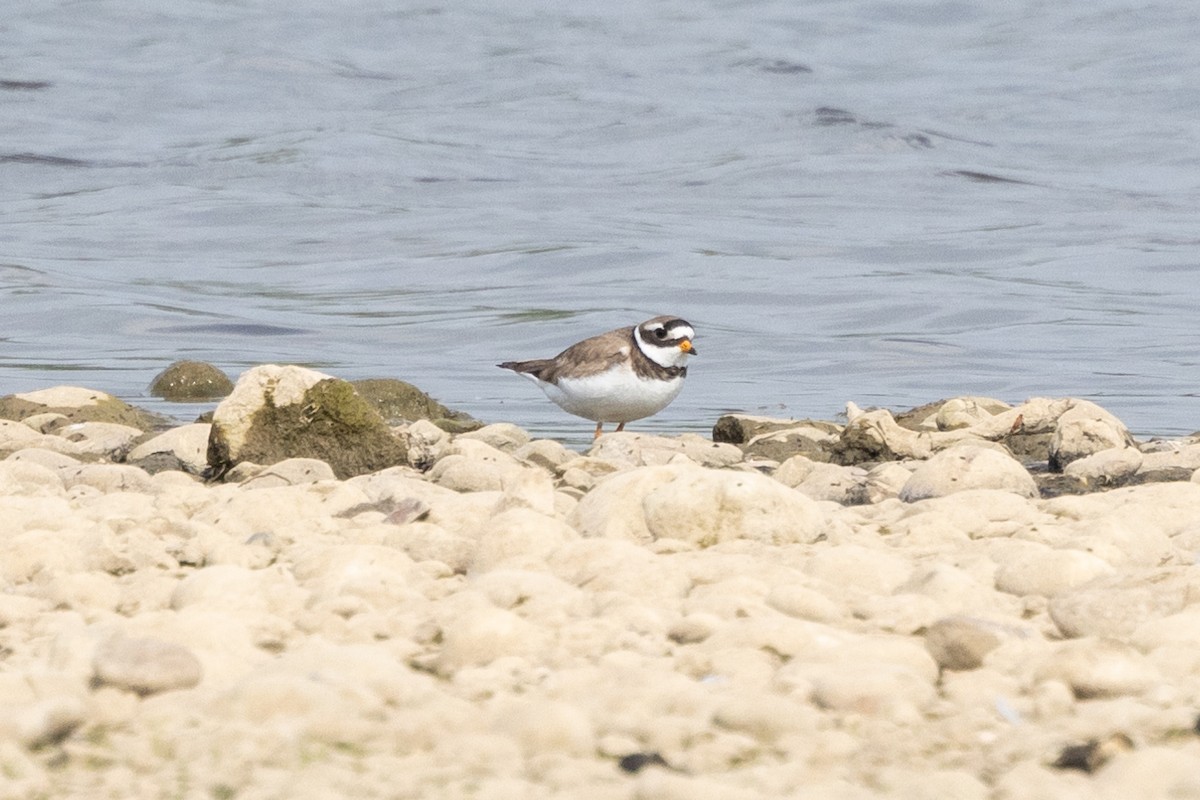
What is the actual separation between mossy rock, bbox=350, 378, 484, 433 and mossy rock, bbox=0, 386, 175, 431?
1.17 metres

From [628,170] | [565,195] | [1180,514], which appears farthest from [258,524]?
[628,170]

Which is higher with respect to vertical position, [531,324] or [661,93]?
[661,93]

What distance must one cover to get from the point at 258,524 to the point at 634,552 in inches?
50.8

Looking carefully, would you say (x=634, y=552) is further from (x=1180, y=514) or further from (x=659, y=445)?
(x=659, y=445)

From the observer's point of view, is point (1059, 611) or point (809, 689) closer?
point (809, 689)

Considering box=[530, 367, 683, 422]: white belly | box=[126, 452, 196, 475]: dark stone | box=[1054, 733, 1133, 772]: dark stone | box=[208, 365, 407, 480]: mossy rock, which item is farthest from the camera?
box=[530, 367, 683, 422]: white belly

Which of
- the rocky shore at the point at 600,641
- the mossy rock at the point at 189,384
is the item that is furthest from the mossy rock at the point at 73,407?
the rocky shore at the point at 600,641

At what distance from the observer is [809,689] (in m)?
2.99

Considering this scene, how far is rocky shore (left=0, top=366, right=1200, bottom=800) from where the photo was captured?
2705 millimetres

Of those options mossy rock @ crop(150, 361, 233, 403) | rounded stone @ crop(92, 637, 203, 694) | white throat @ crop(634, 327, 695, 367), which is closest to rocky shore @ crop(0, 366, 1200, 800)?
rounded stone @ crop(92, 637, 203, 694)

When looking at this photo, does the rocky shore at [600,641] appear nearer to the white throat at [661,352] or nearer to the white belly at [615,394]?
the white belly at [615,394]

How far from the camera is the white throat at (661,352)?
28.5 ft

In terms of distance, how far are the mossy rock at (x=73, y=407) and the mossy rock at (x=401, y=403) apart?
117 centimetres

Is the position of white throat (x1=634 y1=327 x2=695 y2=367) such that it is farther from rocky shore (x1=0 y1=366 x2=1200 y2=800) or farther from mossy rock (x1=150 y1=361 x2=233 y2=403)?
mossy rock (x1=150 y1=361 x2=233 y2=403)
